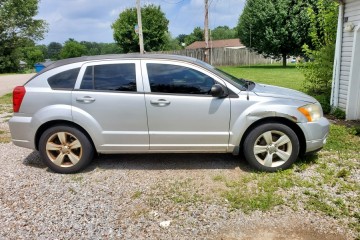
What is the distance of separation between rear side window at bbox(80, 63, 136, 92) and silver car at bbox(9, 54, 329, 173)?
0.01 metres

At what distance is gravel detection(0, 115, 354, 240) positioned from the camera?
2.90 metres

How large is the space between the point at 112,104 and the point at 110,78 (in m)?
0.39

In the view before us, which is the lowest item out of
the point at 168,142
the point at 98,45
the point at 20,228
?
the point at 20,228

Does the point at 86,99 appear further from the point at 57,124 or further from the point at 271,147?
the point at 271,147

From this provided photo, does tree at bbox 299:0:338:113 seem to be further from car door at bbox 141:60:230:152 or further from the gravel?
the gravel

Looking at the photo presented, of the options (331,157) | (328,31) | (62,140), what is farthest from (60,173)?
(328,31)

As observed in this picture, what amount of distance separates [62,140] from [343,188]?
150 inches

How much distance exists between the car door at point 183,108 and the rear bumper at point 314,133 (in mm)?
1099

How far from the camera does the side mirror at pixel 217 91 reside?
12.8ft

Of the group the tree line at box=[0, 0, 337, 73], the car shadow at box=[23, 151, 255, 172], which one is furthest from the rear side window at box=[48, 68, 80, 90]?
the tree line at box=[0, 0, 337, 73]

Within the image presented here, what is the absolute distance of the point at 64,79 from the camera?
4.14 m

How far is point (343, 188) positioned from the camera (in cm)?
358

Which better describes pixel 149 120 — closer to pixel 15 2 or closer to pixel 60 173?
pixel 60 173

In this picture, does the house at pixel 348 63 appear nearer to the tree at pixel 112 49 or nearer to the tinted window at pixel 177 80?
the tinted window at pixel 177 80
